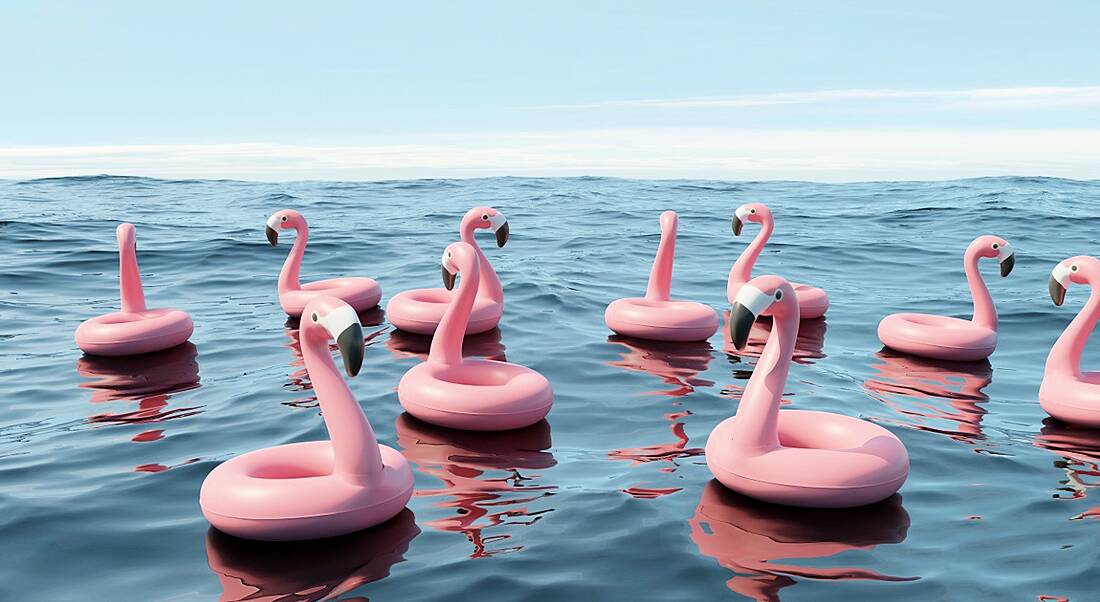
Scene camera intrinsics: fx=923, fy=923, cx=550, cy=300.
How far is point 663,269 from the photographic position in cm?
1066

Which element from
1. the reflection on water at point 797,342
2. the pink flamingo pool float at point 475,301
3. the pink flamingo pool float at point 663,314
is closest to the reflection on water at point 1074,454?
the reflection on water at point 797,342

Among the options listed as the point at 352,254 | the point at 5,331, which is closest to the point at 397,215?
the point at 352,254

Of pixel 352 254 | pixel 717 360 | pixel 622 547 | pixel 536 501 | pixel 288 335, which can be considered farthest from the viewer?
pixel 352 254

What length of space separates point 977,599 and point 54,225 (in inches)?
853

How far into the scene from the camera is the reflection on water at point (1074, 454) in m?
6.45

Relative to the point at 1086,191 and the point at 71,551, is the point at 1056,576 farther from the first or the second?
the point at 1086,191

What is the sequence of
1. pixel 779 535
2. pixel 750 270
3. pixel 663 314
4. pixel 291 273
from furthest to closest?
pixel 750 270
pixel 291 273
pixel 663 314
pixel 779 535

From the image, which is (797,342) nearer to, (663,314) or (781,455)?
(663,314)

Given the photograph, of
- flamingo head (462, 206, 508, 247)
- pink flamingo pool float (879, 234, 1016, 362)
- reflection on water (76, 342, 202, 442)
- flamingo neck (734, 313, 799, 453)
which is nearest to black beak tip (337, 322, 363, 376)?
flamingo neck (734, 313, 799, 453)

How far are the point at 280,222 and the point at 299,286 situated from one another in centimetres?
82

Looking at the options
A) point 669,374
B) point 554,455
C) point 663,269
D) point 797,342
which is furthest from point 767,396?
point 797,342

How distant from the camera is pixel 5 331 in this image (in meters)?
11.7

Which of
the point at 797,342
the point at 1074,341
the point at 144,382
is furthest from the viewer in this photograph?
the point at 797,342

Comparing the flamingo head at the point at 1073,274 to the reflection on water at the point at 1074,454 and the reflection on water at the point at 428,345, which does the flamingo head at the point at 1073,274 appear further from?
the reflection on water at the point at 428,345
